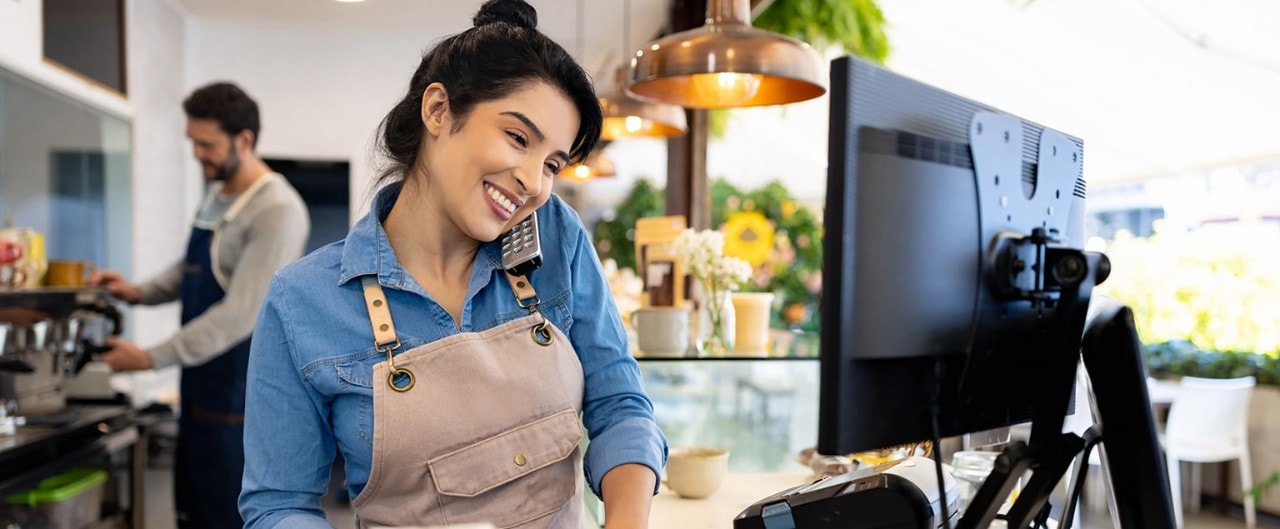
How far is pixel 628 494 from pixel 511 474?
147 mm

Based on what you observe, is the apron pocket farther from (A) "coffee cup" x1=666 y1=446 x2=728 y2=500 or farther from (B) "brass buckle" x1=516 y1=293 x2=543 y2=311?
(A) "coffee cup" x1=666 y1=446 x2=728 y2=500

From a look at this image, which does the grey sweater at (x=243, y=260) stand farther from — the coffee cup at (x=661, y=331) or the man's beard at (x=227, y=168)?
the coffee cup at (x=661, y=331)

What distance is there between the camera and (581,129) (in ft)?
4.31

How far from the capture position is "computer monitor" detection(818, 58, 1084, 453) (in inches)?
29.1

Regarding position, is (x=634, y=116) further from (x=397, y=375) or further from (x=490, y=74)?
(x=397, y=375)

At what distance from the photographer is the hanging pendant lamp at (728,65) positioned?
169 cm

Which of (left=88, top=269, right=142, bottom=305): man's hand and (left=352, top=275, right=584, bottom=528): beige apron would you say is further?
(left=88, top=269, right=142, bottom=305): man's hand

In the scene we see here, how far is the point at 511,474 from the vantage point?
1.17 m

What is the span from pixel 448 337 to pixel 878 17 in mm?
3270

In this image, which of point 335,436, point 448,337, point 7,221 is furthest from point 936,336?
point 7,221

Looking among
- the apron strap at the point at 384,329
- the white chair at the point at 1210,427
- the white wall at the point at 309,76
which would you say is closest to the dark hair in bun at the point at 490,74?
the apron strap at the point at 384,329

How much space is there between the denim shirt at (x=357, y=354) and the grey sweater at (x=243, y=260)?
5.07ft

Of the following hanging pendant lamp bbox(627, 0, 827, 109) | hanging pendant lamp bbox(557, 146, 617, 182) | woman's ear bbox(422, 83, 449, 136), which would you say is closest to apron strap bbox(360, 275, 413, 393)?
woman's ear bbox(422, 83, 449, 136)

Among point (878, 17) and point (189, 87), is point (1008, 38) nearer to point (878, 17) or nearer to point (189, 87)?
point (878, 17)
